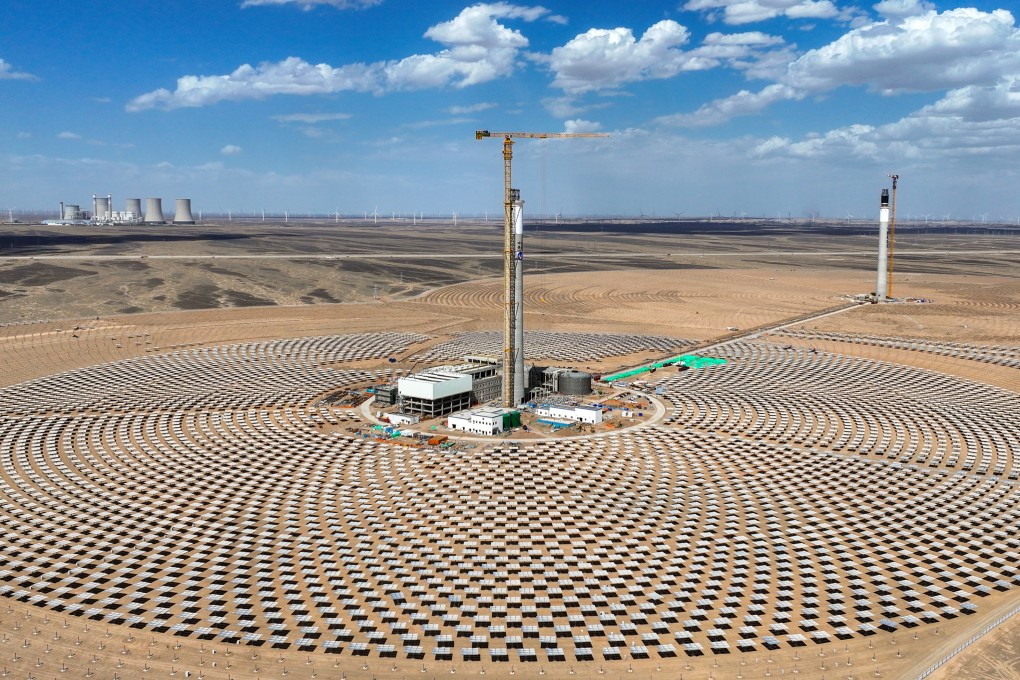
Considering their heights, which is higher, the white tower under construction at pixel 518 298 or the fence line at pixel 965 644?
the white tower under construction at pixel 518 298

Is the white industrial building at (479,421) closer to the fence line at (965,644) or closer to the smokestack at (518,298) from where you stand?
the smokestack at (518,298)

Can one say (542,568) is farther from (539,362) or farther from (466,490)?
(539,362)

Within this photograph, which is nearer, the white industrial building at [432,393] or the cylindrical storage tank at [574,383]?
the white industrial building at [432,393]

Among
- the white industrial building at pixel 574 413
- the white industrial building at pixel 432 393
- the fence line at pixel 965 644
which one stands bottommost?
the fence line at pixel 965 644

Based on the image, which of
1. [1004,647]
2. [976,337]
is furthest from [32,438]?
[976,337]

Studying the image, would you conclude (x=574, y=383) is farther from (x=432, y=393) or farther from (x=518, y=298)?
(x=432, y=393)

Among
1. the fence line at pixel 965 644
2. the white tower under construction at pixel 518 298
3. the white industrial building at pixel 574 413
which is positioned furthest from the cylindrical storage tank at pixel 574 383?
the fence line at pixel 965 644

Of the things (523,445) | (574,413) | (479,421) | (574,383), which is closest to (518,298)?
(574,413)

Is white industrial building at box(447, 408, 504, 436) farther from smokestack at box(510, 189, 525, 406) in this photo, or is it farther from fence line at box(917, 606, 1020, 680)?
fence line at box(917, 606, 1020, 680)
